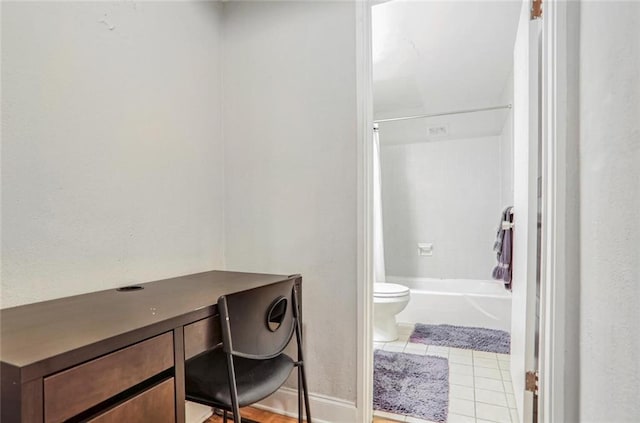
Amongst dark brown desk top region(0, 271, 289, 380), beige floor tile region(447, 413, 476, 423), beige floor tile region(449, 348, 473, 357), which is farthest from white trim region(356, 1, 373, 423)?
beige floor tile region(449, 348, 473, 357)

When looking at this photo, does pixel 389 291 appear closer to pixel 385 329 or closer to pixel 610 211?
pixel 385 329

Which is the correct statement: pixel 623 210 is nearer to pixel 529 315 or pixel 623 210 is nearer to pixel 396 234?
pixel 529 315

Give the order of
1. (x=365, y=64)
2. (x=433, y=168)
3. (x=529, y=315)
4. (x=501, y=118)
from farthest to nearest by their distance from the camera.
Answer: (x=433, y=168)
(x=501, y=118)
(x=365, y=64)
(x=529, y=315)

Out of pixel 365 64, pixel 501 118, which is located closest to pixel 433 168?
pixel 501 118

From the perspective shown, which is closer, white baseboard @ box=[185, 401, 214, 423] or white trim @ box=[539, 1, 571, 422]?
white trim @ box=[539, 1, 571, 422]

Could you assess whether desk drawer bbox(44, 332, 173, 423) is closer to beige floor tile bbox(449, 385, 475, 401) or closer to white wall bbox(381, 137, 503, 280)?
beige floor tile bbox(449, 385, 475, 401)

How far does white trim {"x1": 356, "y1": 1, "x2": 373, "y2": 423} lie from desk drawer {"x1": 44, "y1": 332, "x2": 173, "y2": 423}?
953mm

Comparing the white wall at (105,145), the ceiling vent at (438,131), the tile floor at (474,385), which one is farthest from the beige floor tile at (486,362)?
the ceiling vent at (438,131)

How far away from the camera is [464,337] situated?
107 inches

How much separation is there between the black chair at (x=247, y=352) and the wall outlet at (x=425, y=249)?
2.86 m

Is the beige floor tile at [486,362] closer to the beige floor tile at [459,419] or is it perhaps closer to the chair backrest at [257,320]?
the beige floor tile at [459,419]

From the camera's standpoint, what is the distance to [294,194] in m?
1.77

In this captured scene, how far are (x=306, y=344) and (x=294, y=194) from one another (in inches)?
31.1

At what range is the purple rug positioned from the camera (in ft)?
5.79
